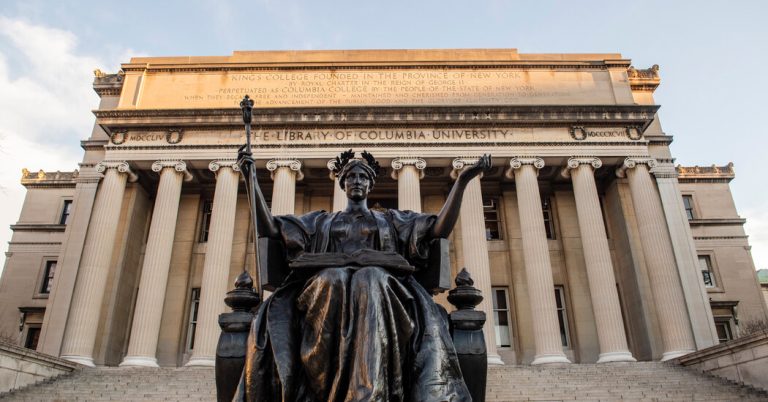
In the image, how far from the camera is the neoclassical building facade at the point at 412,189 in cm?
2300

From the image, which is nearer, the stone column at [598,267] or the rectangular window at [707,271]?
the stone column at [598,267]

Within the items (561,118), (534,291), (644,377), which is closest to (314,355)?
(644,377)

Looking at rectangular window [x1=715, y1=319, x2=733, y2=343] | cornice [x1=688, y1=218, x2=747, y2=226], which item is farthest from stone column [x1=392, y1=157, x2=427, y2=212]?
cornice [x1=688, y1=218, x2=747, y2=226]

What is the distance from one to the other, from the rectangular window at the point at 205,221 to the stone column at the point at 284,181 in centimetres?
520

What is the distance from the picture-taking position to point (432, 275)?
4.62 meters

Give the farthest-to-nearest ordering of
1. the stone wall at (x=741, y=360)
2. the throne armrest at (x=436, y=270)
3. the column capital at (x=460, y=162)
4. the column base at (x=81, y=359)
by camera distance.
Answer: the column capital at (x=460, y=162), the column base at (x=81, y=359), the stone wall at (x=741, y=360), the throne armrest at (x=436, y=270)

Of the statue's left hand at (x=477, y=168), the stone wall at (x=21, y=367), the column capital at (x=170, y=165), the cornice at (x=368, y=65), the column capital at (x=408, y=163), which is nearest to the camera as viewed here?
the statue's left hand at (x=477, y=168)

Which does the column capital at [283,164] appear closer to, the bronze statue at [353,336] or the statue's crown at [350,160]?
the statue's crown at [350,160]

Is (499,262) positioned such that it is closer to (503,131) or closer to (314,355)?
(503,131)

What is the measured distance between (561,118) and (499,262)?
753 centimetres

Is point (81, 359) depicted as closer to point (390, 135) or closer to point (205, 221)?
point (205, 221)

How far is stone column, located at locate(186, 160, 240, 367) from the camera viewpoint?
2159 centimetres

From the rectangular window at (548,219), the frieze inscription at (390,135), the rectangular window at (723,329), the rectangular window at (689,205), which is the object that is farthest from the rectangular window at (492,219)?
the rectangular window at (689,205)

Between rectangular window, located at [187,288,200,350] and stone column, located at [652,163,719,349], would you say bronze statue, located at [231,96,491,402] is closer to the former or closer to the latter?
stone column, located at [652,163,719,349]
